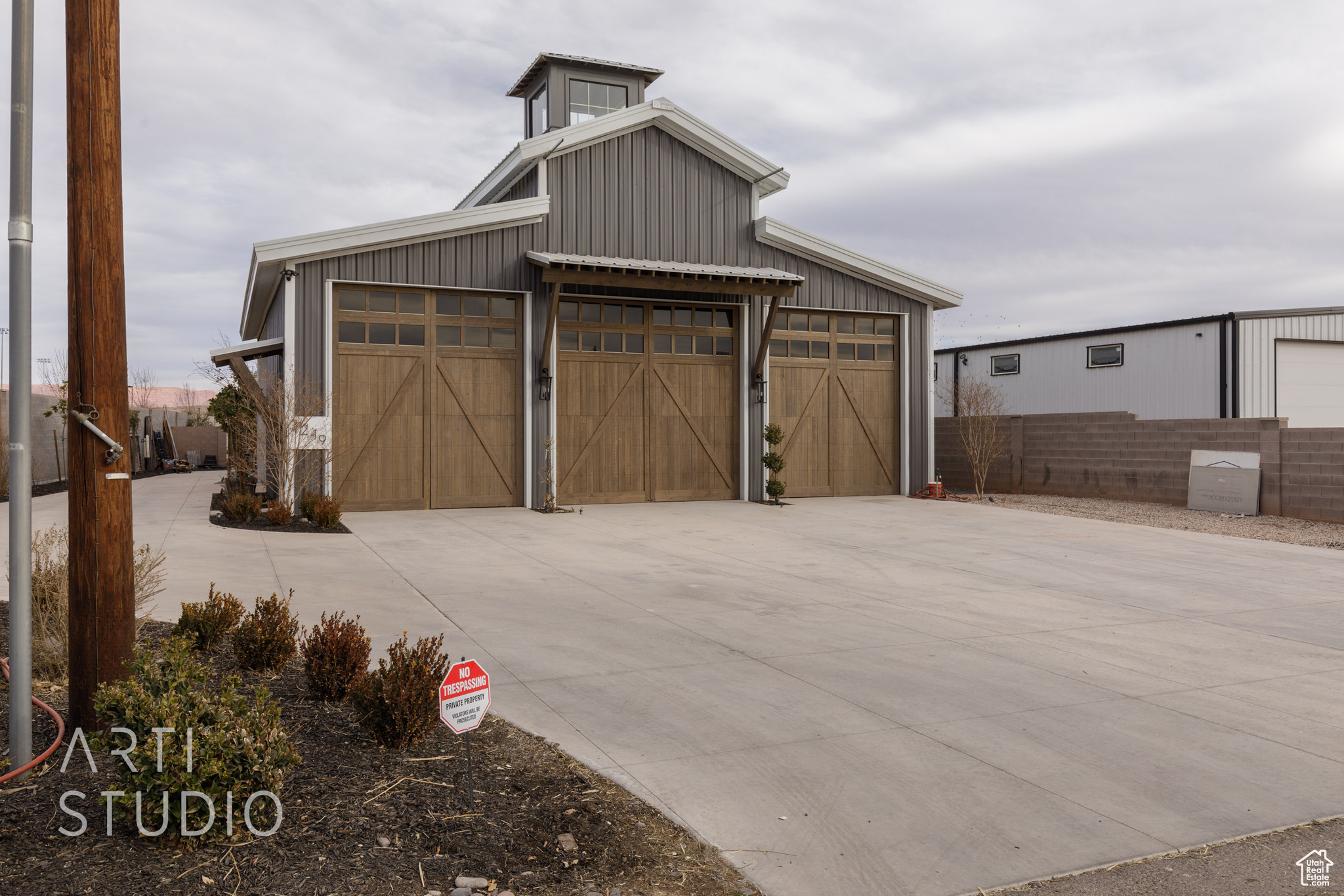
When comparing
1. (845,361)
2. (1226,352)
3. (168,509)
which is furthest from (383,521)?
(1226,352)

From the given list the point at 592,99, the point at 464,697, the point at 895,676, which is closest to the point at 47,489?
the point at 592,99

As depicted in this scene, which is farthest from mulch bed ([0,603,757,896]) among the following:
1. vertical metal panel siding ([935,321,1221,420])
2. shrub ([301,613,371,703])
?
vertical metal panel siding ([935,321,1221,420])

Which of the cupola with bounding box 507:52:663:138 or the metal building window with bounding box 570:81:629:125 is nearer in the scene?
the cupola with bounding box 507:52:663:138

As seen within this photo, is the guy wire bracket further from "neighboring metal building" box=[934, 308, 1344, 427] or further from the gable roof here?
"neighboring metal building" box=[934, 308, 1344, 427]

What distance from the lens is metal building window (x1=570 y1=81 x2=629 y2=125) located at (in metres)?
20.5

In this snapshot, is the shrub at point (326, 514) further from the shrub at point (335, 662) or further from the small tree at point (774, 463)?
the shrub at point (335, 662)

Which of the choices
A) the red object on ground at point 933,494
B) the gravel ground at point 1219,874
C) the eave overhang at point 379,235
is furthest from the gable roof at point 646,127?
the gravel ground at point 1219,874

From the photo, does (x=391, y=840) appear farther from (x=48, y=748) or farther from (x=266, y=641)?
Answer: (x=266, y=641)

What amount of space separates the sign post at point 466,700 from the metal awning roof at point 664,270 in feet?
38.9

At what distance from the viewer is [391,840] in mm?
3281

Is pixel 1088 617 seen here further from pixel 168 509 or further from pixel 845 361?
pixel 168 509

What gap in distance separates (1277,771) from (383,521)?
11971mm

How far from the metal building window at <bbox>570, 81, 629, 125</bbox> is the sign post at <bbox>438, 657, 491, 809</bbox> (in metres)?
18.5

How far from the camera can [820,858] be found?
3342 mm
